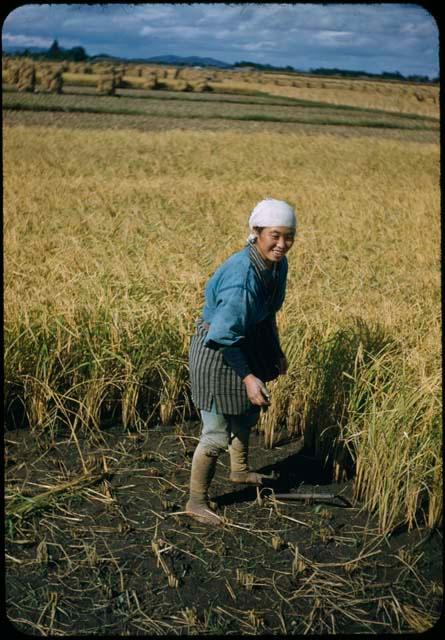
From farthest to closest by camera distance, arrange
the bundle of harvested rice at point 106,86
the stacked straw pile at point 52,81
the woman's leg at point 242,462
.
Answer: the bundle of harvested rice at point 106,86 → the stacked straw pile at point 52,81 → the woman's leg at point 242,462

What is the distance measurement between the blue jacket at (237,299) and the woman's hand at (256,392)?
137 millimetres

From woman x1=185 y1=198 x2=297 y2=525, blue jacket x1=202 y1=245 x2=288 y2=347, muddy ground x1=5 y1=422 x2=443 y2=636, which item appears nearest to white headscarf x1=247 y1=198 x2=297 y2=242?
woman x1=185 y1=198 x2=297 y2=525

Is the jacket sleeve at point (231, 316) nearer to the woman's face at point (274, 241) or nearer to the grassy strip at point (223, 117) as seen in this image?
the woman's face at point (274, 241)

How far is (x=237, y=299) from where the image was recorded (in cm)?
215

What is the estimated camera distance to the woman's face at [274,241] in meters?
2.20

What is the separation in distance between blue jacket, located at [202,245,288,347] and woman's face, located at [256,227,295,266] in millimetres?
47

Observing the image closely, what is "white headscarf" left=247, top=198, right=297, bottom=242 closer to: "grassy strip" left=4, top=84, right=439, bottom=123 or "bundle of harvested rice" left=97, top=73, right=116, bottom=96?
"grassy strip" left=4, top=84, right=439, bottom=123

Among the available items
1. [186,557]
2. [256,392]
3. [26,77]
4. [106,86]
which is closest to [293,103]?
[106,86]

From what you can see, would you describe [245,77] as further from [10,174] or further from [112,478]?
A: [112,478]

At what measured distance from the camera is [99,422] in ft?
9.98

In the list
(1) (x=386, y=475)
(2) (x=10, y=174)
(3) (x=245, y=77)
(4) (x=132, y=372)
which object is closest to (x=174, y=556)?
(1) (x=386, y=475)

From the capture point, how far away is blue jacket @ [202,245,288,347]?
7.07 feet

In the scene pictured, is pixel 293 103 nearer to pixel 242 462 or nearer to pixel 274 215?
pixel 242 462

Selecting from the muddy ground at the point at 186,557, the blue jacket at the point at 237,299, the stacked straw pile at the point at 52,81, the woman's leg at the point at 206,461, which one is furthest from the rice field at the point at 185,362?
the stacked straw pile at the point at 52,81
